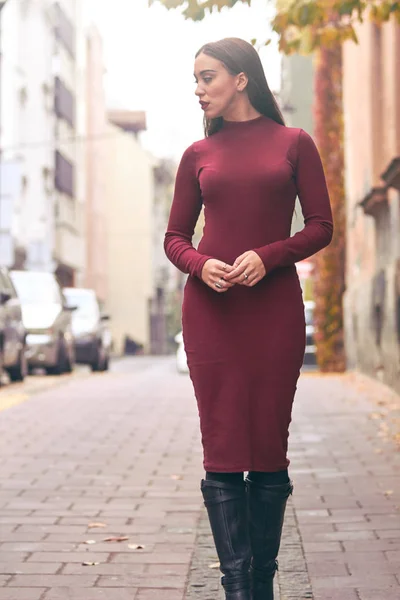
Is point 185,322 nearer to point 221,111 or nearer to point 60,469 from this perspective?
point 221,111

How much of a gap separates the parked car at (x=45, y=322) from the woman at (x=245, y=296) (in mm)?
17080

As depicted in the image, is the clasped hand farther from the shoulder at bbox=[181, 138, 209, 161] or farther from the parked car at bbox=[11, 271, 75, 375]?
the parked car at bbox=[11, 271, 75, 375]

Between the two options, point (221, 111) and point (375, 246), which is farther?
point (375, 246)

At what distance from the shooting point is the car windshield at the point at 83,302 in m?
26.1

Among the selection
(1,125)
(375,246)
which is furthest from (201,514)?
(1,125)

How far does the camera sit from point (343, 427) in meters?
10.9

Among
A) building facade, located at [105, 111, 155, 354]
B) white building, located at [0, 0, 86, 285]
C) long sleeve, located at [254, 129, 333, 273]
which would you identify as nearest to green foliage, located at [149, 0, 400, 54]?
long sleeve, located at [254, 129, 333, 273]

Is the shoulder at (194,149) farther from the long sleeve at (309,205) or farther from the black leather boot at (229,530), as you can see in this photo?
the black leather boot at (229,530)

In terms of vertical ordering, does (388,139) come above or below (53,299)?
above

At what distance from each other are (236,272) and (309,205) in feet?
1.23

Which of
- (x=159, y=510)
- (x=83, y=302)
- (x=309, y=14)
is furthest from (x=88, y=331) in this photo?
(x=159, y=510)

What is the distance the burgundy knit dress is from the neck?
6cm

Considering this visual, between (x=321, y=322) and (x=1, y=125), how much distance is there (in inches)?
657

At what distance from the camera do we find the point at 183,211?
3984 millimetres
